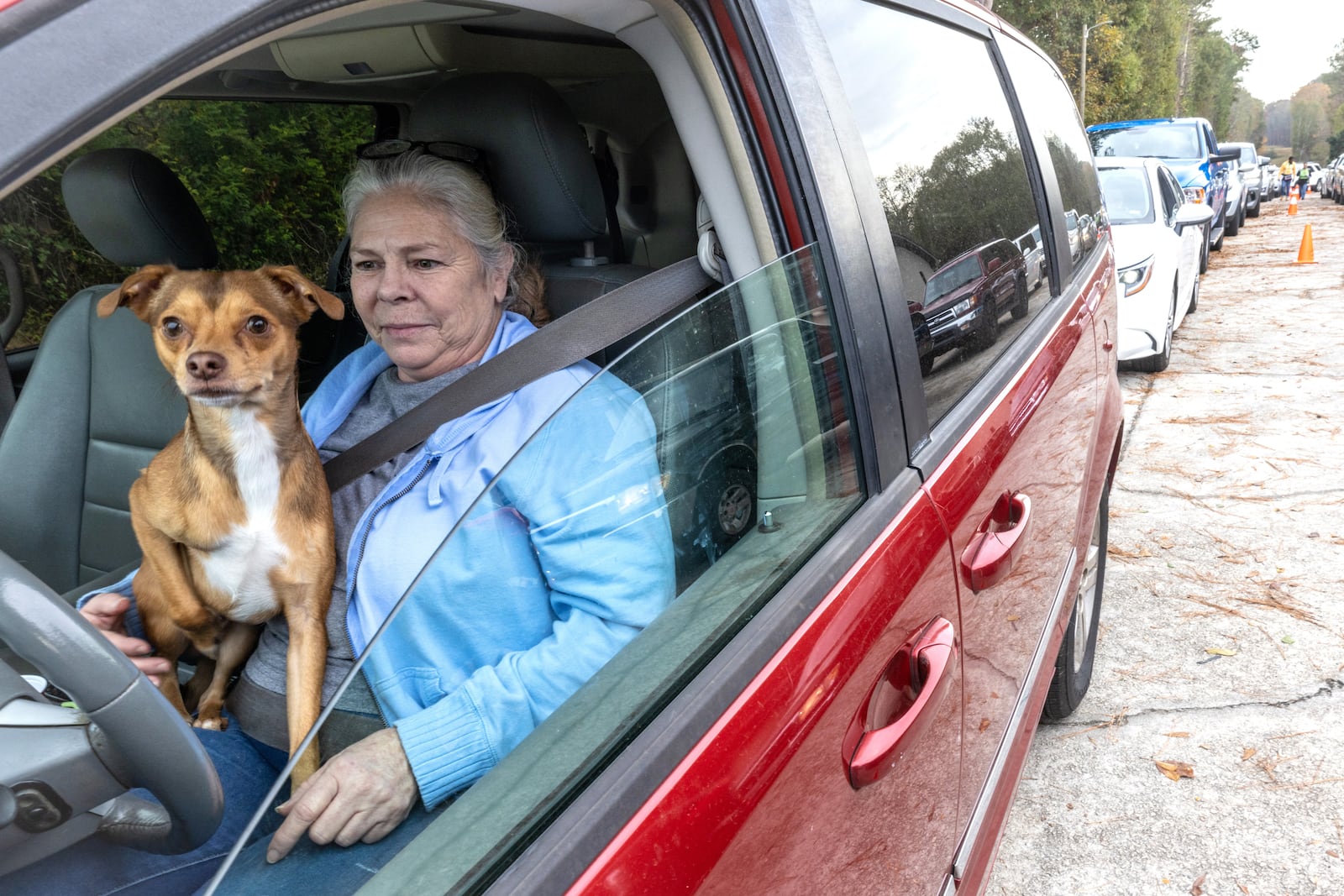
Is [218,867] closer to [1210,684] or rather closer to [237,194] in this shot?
[237,194]

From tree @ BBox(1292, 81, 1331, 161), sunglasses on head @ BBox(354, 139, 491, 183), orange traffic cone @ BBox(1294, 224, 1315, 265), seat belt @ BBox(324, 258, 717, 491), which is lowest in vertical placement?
tree @ BBox(1292, 81, 1331, 161)

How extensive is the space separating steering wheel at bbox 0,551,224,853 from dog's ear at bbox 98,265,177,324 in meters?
1.12

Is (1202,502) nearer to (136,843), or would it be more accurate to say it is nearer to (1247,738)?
(1247,738)

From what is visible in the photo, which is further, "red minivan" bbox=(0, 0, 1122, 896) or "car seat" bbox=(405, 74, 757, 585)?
"car seat" bbox=(405, 74, 757, 585)

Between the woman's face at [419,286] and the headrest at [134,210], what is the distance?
0.69 meters

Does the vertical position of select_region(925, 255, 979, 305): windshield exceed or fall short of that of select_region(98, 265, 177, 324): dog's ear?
it falls short

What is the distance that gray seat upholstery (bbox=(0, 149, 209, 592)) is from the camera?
2.54 m

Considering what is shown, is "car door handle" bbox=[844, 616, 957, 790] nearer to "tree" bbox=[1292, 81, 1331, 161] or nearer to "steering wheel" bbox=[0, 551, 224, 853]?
"steering wheel" bbox=[0, 551, 224, 853]

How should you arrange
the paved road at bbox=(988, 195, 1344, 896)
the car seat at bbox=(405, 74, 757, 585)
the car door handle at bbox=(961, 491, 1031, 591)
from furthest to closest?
the paved road at bbox=(988, 195, 1344, 896)
the car door handle at bbox=(961, 491, 1031, 591)
the car seat at bbox=(405, 74, 757, 585)

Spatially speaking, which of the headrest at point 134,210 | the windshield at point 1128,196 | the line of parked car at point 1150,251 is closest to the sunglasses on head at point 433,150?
the headrest at point 134,210

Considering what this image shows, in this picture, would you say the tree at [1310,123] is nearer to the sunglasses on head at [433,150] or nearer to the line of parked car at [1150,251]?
the line of parked car at [1150,251]

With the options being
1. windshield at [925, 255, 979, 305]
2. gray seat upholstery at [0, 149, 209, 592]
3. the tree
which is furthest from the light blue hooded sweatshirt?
the tree

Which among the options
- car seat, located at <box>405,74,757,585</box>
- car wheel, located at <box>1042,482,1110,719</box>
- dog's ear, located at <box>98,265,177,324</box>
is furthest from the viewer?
car wheel, located at <box>1042,482,1110,719</box>

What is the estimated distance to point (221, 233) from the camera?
3.41 metres
